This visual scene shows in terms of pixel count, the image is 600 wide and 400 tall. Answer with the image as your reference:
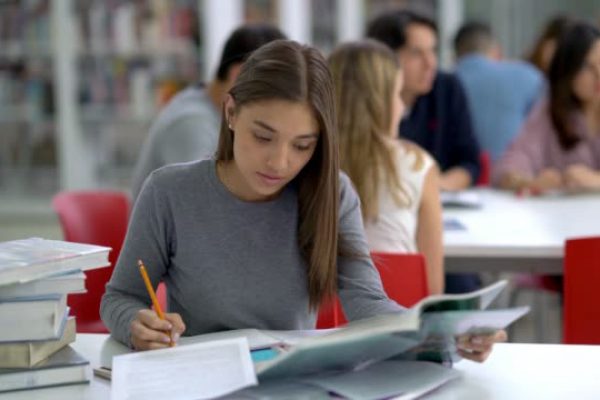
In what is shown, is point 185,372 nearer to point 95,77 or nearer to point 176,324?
point 176,324

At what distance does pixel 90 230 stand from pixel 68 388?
156 centimetres

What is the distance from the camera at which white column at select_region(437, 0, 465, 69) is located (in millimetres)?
6375

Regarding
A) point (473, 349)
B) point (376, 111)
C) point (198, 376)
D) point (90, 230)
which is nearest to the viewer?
point (198, 376)

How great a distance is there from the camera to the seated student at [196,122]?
9.93 ft

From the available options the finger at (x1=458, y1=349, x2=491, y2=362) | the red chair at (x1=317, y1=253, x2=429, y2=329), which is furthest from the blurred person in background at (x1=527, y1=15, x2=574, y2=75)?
the finger at (x1=458, y1=349, x2=491, y2=362)

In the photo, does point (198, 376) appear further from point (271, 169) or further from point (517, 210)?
point (517, 210)

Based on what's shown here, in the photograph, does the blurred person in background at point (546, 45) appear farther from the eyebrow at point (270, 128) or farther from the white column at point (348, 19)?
the eyebrow at point (270, 128)

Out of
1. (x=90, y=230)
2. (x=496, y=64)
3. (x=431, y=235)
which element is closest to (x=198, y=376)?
(x=431, y=235)

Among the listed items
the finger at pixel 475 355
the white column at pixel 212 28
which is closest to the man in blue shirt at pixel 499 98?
the white column at pixel 212 28

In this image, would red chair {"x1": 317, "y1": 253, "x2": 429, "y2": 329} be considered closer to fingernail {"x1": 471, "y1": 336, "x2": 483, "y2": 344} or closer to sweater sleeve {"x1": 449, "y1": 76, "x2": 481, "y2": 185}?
fingernail {"x1": 471, "y1": 336, "x2": 483, "y2": 344}

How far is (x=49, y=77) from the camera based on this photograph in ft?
19.4

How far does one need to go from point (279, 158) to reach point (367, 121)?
0.99 m

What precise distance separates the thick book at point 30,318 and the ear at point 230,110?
0.47 metres

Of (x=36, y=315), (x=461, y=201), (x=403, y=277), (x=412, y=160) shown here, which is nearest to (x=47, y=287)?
(x=36, y=315)
